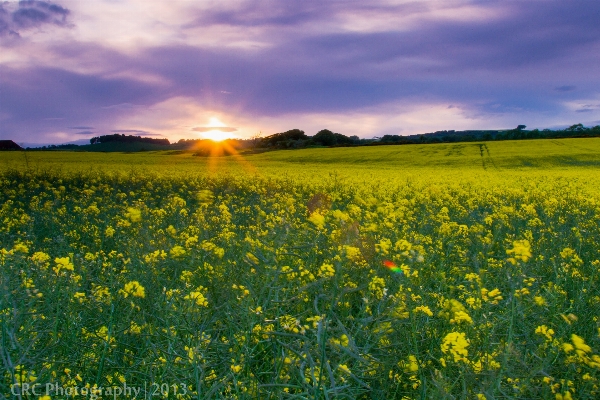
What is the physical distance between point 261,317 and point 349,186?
1236 cm

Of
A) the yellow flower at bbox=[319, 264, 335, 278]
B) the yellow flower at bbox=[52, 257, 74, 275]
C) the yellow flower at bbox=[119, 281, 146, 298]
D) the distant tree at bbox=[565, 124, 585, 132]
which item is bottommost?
the yellow flower at bbox=[119, 281, 146, 298]

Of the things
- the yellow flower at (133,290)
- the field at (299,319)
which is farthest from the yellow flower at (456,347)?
the yellow flower at (133,290)

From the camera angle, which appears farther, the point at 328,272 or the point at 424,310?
the point at 424,310

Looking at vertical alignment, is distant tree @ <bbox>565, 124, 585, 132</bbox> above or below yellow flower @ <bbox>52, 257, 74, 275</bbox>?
above

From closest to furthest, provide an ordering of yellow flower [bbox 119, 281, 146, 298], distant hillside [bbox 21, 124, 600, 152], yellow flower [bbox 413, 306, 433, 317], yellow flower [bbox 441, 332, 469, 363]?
yellow flower [bbox 441, 332, 469, 363] < yellow flower [bbox 119, 281, 146, 298] < yellow flower [bbox 413, 306, 433, 317] < distant hillside [bbox 21, 124, 600, 152]

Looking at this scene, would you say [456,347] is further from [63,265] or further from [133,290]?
[63,265]

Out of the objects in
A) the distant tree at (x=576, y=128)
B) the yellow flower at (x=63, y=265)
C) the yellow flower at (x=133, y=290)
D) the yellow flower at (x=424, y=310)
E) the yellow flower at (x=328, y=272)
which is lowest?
the yellow flower at (x=424, y=310)

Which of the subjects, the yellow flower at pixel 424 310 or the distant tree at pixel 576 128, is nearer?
the yellow flower at pixel 424 310

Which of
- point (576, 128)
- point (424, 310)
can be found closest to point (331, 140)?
point (576, 128)

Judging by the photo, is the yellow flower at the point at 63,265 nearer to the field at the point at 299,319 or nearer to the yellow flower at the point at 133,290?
the field at the point at 299,319

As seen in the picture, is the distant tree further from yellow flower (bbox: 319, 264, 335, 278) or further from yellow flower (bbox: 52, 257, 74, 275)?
yellow flower (bbox: 52, 257, 74, 275)

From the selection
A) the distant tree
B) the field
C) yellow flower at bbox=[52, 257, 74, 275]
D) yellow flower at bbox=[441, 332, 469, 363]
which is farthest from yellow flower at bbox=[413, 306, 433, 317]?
the distant tree

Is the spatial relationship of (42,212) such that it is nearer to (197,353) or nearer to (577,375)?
(197,353)

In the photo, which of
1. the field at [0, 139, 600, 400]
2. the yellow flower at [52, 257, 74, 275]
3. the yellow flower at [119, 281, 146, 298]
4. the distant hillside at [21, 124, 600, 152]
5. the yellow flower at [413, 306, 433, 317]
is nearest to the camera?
the field at [0, 139, 600, 400]
